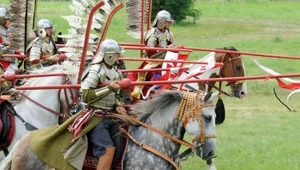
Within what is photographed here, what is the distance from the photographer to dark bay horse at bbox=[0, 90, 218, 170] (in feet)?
29.0

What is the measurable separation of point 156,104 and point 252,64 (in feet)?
65.3

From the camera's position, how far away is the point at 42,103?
1158 centimetres

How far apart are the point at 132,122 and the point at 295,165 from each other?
550cm

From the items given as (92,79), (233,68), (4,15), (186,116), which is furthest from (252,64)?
(92,79)

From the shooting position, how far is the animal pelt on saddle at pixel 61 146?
29.5 feet

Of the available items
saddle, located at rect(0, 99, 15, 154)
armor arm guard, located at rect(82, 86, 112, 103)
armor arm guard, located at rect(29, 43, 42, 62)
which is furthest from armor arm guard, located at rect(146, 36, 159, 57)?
armor arm guard, located at rect(82, 86, 112, 103)

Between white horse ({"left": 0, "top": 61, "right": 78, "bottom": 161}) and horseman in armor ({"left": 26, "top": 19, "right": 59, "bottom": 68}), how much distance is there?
1.38 m

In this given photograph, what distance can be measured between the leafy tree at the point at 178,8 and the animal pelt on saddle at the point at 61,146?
28457 millimetres

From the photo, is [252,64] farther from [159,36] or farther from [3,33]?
[3,33]

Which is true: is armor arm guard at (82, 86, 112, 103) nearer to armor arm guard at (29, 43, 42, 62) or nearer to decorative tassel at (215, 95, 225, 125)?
decorative tassel at (215, 95, 225, 125)

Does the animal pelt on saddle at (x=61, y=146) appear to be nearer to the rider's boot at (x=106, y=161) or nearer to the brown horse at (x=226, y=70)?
the rider's boot at (x=106, y=161)

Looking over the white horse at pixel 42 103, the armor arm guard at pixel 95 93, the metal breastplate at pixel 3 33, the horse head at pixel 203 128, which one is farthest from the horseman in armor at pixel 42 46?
the horse head at pixel 203 128

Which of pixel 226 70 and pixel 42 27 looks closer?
pixel 42 27

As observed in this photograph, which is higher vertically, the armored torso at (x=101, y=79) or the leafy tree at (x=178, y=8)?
the leafy tree at (x=178, y=8)
